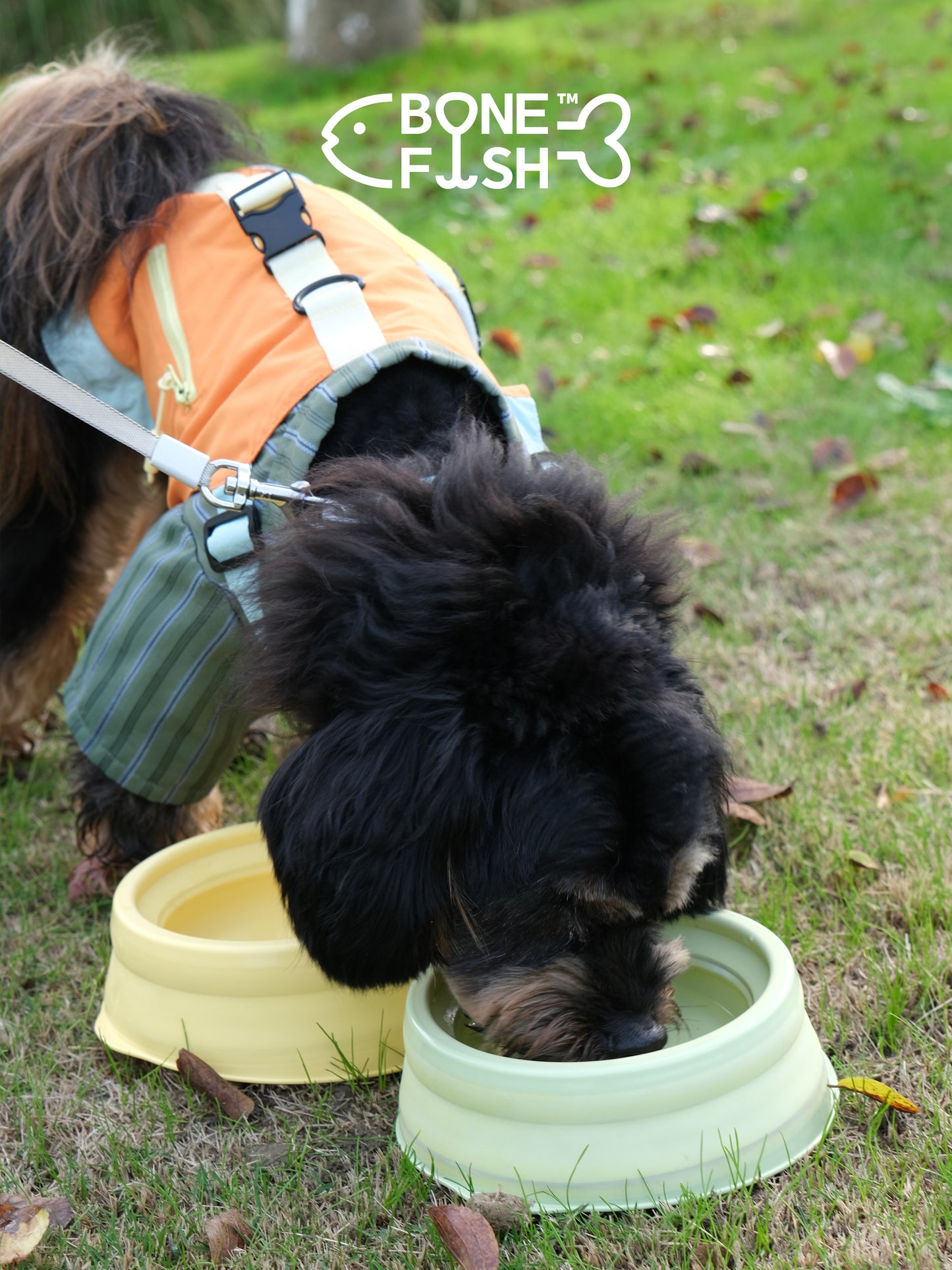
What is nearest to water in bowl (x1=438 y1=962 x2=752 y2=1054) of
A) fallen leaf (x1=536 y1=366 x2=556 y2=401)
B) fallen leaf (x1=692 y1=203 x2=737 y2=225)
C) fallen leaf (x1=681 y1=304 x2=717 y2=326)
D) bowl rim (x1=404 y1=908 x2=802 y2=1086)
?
bowl rim (x1=404 y1=908 x2=802 y2=1086)

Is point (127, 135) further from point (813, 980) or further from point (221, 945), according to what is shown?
point (813, 980)

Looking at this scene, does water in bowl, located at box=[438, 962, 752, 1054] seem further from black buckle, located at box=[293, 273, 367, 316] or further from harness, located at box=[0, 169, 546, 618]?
black buckle, located at box=[293, 273, 367, 316]

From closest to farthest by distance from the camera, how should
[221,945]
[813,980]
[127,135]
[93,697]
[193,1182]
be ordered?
[193,1182], [221,945], [813,980], [93,697], [127,135]

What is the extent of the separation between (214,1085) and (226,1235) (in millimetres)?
380

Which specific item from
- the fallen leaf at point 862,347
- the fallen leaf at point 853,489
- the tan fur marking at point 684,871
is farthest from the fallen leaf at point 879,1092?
the fallen leaf at point 862,347

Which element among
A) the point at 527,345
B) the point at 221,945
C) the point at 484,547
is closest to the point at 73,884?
the point at 221,945

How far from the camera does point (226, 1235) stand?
6.53 feet

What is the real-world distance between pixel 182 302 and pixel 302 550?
1.12 metres

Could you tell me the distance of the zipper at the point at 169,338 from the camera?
2.87 meters

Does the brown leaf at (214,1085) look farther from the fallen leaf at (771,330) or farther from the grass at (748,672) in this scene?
the fallen leaf at (771,330)

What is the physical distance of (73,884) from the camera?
3.04 metres

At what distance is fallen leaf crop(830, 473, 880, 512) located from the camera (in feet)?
15.4

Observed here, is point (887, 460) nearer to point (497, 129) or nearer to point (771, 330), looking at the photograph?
point (771, 330)

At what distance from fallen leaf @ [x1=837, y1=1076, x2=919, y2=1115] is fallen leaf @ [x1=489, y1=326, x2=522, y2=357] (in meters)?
4.40
